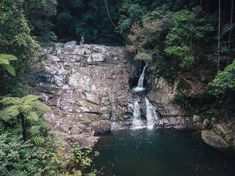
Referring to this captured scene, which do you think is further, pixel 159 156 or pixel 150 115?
pixel 150 115

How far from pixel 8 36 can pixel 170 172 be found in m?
8.14

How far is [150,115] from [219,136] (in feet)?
14.8

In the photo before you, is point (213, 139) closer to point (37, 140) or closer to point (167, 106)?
point (167, 106)

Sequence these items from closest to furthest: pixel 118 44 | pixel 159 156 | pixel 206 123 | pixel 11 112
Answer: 1. pixel 11 112
2. pixel 159 156
3. pixel 206 123
4. pixel 118 44

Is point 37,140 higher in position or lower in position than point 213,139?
higher

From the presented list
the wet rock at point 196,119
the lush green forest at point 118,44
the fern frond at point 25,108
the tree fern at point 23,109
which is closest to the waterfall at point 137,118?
the lush green forest at point 118,44

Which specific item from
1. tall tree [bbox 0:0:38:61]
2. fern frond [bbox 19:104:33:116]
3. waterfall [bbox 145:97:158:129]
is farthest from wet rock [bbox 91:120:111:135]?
fern frond [bbox 19:104:33:116]

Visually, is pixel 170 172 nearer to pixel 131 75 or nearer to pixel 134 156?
pixel 134 156

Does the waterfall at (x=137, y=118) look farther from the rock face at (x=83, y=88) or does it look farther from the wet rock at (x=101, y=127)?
the wet rock at (x=101, y=127)

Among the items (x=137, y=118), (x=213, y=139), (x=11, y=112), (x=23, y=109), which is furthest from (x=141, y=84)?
(x=11, y=112)

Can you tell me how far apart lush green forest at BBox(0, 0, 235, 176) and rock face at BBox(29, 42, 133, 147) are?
1220 millimetres

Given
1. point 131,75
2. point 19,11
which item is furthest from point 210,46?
point 19,11

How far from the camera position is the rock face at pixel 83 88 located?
57.9ft

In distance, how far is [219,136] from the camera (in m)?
16.0
